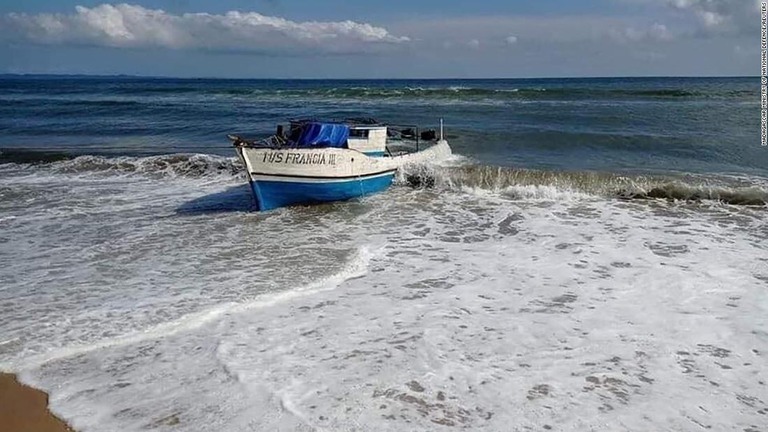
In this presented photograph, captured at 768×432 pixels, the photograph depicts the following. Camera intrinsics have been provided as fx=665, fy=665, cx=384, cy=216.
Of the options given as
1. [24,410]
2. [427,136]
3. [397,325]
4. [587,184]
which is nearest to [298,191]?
[427,136]

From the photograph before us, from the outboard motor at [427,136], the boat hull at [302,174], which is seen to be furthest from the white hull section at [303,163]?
the outboard motor at [427,136]

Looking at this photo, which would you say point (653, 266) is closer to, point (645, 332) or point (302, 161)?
point (645, 332)

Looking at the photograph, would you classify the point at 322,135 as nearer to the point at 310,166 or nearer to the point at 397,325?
the point at 310,166

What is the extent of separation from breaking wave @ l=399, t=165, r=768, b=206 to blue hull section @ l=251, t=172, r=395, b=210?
263 centimetres

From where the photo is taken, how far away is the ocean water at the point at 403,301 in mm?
5578

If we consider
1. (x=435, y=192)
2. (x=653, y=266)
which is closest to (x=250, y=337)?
(x=653, y=266)

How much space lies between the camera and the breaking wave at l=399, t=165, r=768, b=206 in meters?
15.0

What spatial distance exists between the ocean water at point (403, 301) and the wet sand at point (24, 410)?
0.13m

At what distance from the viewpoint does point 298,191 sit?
1379 centimetres

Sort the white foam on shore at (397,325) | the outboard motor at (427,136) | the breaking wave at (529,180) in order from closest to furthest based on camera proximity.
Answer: the white foam on shore at (397,325) → the breaking wave at (529,180) → the outboard motor at (427,136)

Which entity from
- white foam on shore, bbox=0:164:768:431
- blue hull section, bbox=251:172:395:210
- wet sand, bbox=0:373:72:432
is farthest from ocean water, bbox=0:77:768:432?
blue hull section, bbox=251:172:395:210

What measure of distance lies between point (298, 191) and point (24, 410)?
864cm

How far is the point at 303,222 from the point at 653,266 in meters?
6.37

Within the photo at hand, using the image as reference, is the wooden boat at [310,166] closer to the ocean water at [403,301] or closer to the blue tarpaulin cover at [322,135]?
the blue tarpaulin cover at [322,135]
